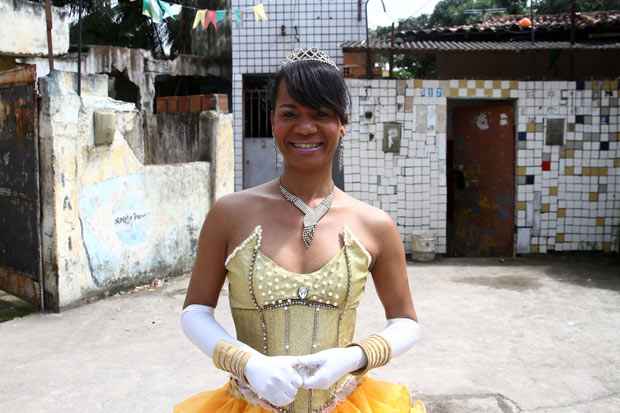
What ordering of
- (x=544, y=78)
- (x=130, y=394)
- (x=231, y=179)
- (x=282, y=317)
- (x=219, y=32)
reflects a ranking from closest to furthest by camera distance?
(x=282, y=317)
(x=130, y=394)
(x=231, y=179)
(x=544, y=78)
(x=219, y=32)

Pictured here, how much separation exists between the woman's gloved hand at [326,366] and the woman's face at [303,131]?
529mm

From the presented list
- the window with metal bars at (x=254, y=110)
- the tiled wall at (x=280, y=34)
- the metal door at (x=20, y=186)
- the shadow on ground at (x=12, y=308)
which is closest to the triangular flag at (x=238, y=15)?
the tiled wall at (x=280, y=34)

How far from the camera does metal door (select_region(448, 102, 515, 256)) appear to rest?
859cm

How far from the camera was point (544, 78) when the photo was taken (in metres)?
8.84

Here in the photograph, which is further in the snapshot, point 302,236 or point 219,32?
point 219,32

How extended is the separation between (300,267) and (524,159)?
7271 millimetres

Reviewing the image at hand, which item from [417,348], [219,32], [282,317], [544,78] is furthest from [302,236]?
[219,32]

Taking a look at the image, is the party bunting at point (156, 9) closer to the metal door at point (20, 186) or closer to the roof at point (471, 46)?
the roof at point (471, 46)

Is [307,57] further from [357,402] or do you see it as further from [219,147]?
[219,147]

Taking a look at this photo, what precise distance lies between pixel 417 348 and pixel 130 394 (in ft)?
7.00

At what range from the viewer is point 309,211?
1900 millimetres

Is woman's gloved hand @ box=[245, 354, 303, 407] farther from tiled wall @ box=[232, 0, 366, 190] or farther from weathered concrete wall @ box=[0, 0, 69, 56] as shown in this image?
weathered concrete wall @ box=[0, 0, 69, 56]

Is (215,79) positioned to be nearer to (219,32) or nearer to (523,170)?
(219,32)

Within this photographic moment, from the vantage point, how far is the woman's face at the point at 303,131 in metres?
1.82
